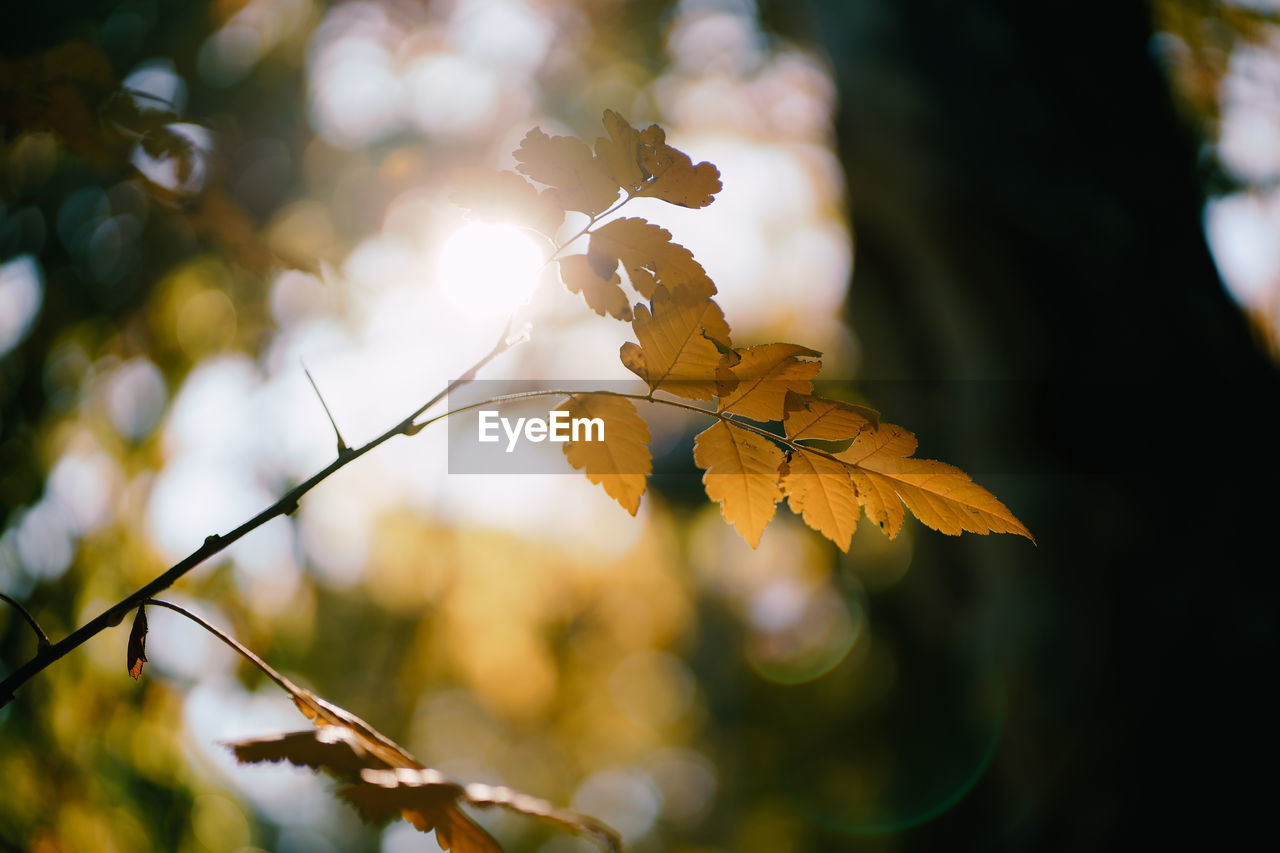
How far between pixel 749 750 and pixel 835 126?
25.3ft

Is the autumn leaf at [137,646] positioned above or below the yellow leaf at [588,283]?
below

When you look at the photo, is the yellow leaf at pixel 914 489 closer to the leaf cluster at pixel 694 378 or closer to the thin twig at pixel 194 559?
the leaf cluster at pixel 694 378

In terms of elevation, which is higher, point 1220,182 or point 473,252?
point 1220,182

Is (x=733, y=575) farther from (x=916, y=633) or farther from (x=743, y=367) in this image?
(x=743, y=367)

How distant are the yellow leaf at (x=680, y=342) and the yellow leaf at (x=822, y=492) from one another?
0.39 feet

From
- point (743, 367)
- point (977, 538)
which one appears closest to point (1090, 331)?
point (977, 538)

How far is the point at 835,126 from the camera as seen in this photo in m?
2.75

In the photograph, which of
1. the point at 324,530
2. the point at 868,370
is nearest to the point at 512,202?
the point at 868,370

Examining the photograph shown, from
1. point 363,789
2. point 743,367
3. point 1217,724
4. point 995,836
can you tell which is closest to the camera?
point 363,789

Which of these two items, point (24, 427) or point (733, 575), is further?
point (733, 575)

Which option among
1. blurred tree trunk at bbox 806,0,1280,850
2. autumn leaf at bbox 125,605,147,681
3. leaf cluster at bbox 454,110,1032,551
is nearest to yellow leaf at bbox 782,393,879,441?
leaf cluster at bbox 454,110,1032,551

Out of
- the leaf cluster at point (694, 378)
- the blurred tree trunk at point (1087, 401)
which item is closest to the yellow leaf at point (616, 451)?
the leaf cluster at point (694, 378)

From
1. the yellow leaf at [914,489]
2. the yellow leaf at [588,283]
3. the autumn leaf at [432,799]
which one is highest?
the yellow leaf at [588,283]

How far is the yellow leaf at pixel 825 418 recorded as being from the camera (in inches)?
23.9
